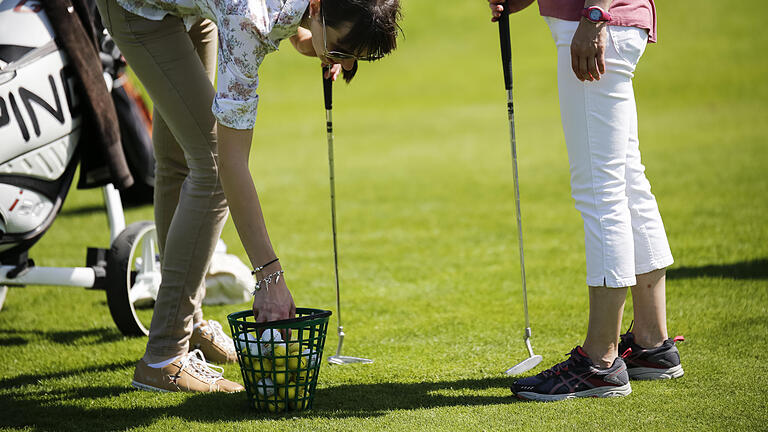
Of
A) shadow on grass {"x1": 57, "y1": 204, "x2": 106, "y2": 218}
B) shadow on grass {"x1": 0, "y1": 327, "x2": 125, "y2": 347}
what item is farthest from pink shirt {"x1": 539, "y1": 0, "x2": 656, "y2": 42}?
shadow on grass {"x1": 57, "y1": 204, "x2": 106, "y2": 218}

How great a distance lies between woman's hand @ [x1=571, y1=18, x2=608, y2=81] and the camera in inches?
99.6

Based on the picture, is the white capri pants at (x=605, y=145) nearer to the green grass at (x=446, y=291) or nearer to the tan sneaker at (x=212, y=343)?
the green grass at (x=446, y=291)

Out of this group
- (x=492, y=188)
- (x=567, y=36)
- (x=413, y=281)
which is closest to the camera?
(x=567, y=36)

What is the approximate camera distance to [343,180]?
861 centimetres

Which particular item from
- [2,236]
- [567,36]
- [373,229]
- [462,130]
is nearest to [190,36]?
[2,236]

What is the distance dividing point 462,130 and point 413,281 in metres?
8.74

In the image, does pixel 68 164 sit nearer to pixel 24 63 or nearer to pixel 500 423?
pixel 24 63

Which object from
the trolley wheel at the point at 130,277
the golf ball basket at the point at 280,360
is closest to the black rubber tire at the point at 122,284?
the trolley wheel at the point at 130,277

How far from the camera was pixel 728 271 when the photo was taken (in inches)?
174

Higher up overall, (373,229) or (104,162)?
(104,162)

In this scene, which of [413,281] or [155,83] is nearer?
[155,83]

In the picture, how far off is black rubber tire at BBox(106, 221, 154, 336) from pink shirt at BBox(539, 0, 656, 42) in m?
2.02

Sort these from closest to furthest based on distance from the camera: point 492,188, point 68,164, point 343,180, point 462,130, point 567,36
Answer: point 567,36 < point 68,164 < point 492,188 < point 343,180 < point 462,130

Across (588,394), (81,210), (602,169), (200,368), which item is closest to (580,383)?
(588,394)
